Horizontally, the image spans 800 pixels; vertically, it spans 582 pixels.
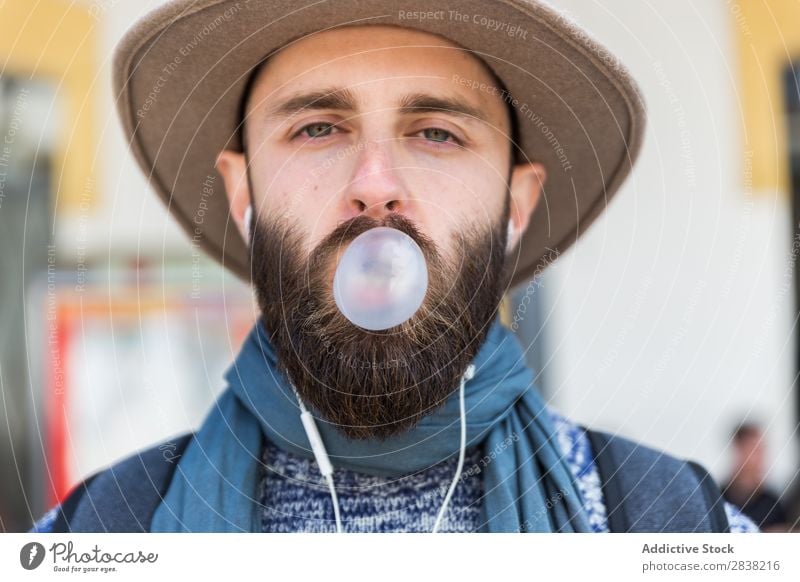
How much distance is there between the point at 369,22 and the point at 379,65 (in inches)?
3.7

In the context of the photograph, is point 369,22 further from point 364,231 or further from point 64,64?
point 64,64

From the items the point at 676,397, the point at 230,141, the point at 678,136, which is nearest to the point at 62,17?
the point at 230,141

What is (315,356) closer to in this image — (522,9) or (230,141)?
(230,141)

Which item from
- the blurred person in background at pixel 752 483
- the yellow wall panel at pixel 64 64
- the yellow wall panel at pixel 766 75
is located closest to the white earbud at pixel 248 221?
the yellow wall panel at pixel 64 64

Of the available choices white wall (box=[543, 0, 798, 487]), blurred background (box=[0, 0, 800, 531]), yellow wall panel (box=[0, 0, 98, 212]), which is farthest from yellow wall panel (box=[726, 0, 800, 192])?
yellow wall panel (box=[0, 0, 98, 212])

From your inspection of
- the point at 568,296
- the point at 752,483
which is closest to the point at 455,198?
the point at 568,296

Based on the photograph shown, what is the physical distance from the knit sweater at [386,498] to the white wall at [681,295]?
1684mm

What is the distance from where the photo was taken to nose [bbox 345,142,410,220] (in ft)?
4.91

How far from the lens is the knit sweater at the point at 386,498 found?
Answer: 158 centimetres

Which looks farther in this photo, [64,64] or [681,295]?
[681,295]

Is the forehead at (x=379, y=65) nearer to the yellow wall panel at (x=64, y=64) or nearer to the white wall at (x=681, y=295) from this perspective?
the yellow wall panel at (x=64, y=64)

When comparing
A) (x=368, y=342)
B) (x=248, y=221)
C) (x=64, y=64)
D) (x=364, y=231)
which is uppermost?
(x=64, y=64)

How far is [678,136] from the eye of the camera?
3.29m

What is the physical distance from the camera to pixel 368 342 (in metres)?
1.57
